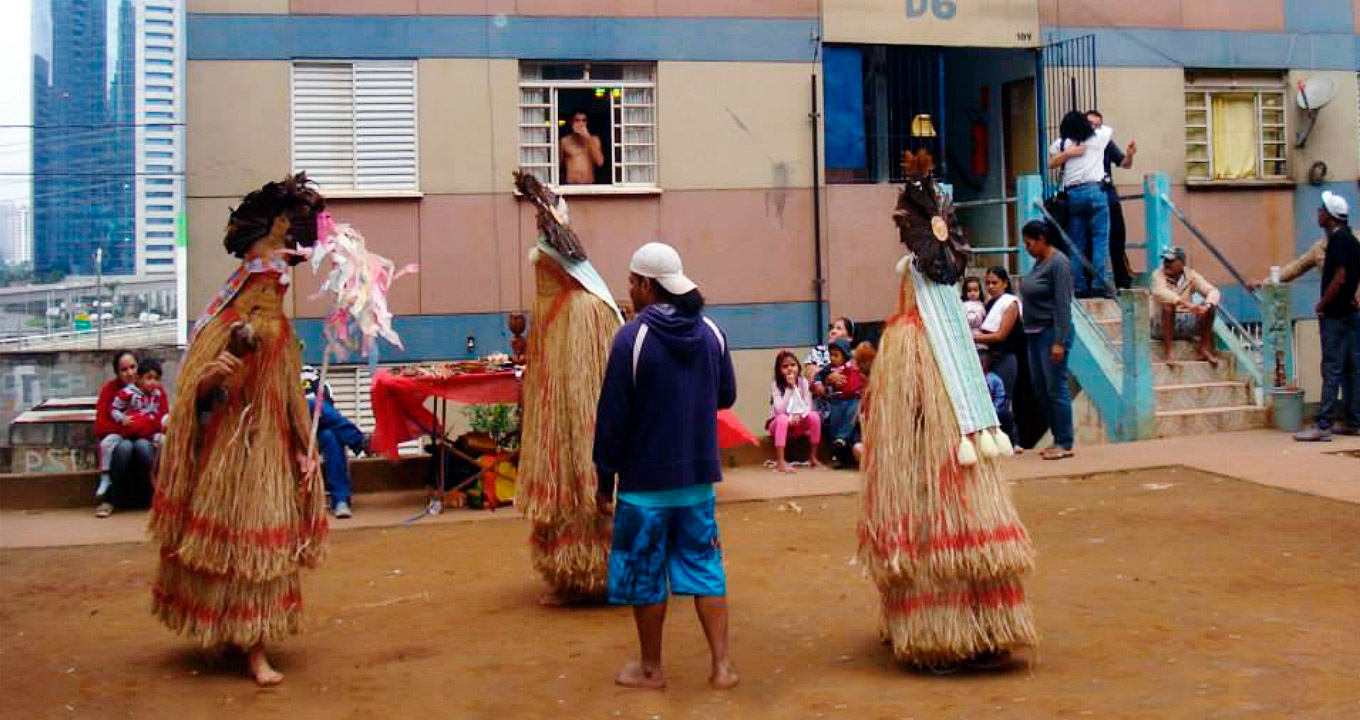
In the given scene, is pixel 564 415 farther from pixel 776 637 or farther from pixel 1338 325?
pixel 1338 325

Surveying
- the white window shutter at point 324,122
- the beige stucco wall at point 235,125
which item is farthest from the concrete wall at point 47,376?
the white window shutter at point 324,122

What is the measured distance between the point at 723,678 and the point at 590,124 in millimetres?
10768

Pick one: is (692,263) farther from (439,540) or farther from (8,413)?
(8,413)

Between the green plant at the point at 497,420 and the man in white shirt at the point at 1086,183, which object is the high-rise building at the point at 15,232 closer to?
the green plant at the point at 497,420

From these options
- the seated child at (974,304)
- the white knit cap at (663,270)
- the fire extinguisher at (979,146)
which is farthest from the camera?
the fire extinguisher at (979,146)

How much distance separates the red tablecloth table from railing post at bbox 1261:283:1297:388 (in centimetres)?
688

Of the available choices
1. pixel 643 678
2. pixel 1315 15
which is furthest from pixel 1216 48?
pixel 643 678

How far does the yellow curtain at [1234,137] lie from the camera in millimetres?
17188

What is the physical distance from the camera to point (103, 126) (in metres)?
20.0

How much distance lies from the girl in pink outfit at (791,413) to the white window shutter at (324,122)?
5.60 m

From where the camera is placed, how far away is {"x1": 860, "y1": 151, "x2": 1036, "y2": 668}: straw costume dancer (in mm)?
5523

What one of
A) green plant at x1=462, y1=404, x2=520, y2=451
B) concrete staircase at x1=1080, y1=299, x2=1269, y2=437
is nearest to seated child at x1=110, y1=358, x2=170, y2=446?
green plant at x1=462, y1=404, x2=520, y2=451

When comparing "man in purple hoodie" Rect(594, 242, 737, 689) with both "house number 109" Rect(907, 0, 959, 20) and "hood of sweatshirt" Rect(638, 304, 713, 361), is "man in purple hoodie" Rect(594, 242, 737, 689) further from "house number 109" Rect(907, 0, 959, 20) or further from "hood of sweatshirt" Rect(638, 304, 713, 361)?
"house number 109" Rect(907, 0, 959, 20)

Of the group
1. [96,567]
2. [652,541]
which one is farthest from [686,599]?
[96,567]
